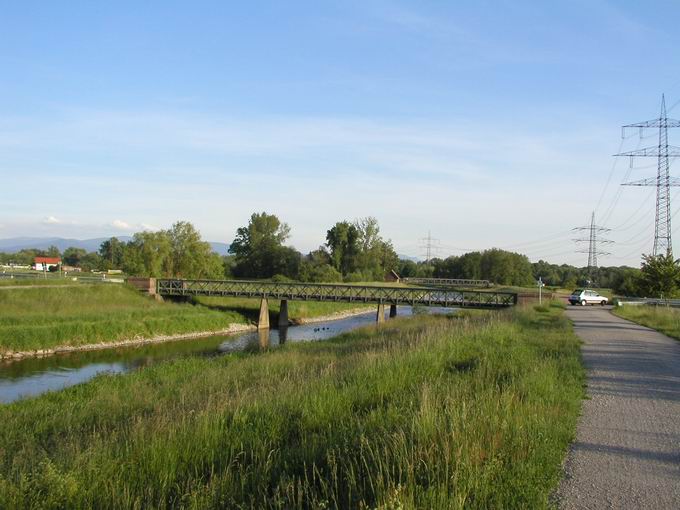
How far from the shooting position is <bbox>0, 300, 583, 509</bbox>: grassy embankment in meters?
5.26

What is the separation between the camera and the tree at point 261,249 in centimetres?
10756

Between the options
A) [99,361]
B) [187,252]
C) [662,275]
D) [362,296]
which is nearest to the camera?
[99,361]

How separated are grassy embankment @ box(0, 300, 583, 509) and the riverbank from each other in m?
22.9

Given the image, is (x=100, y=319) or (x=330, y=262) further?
(x=330, y=262)

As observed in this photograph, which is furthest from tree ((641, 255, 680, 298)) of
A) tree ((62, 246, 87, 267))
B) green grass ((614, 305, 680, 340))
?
tree ((62, 246, 87, 267))

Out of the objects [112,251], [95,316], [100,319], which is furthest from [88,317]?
[112,251]

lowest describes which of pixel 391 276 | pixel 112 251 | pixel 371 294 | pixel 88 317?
pixel 88 317

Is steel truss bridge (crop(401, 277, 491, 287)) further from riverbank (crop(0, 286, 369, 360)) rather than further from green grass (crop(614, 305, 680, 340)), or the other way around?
green grass (crop(614, 305, 680, 340))

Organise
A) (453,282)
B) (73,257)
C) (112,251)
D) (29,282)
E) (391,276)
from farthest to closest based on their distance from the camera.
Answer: (73,257) → (112,251) → (391,276) → (453,282) → (29,282)

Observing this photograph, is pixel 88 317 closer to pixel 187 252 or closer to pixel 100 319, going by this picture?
pixel 100 319

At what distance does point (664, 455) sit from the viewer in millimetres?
6949

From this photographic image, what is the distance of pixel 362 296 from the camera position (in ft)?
162

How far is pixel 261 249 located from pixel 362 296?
64095mm

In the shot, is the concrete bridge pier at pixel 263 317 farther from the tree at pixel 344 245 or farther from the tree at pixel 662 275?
the tree at pixel 344 245
